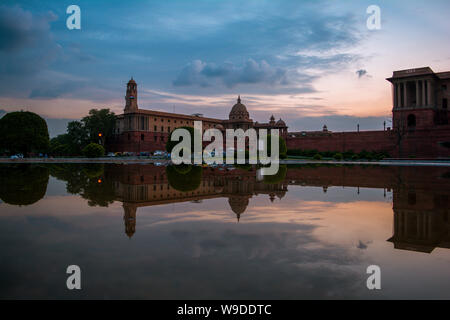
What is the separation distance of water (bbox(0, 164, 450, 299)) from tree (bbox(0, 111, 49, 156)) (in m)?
51.0

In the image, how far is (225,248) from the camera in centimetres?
548

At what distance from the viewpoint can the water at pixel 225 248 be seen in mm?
3969

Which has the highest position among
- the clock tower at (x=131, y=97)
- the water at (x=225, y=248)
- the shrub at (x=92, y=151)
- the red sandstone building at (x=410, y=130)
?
the clock tower at (x=131, y=97)

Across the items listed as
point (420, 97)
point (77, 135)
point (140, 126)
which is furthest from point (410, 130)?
point (77, 135)

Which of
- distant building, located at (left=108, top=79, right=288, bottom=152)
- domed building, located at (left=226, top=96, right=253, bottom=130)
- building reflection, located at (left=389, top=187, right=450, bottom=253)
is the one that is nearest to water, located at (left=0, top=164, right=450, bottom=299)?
building reflection, located at (left=389, top=187, right=450, bottom=253)

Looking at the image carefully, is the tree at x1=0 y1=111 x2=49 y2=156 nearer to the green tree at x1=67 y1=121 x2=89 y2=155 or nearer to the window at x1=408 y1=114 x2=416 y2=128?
the green tree at x1=67 y1=121 x2=89 y2=155

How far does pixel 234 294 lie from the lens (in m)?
3.79

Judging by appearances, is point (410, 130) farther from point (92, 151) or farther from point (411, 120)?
point (92, 151)

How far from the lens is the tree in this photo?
53781mm

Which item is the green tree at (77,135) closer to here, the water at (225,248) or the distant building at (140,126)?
the distant building at (140,126)

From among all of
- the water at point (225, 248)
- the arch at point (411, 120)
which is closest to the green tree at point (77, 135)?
the arch at point (411, 120)

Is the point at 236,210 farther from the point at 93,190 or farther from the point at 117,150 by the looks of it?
the point at 117,150

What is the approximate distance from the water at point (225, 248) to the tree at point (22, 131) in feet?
167
